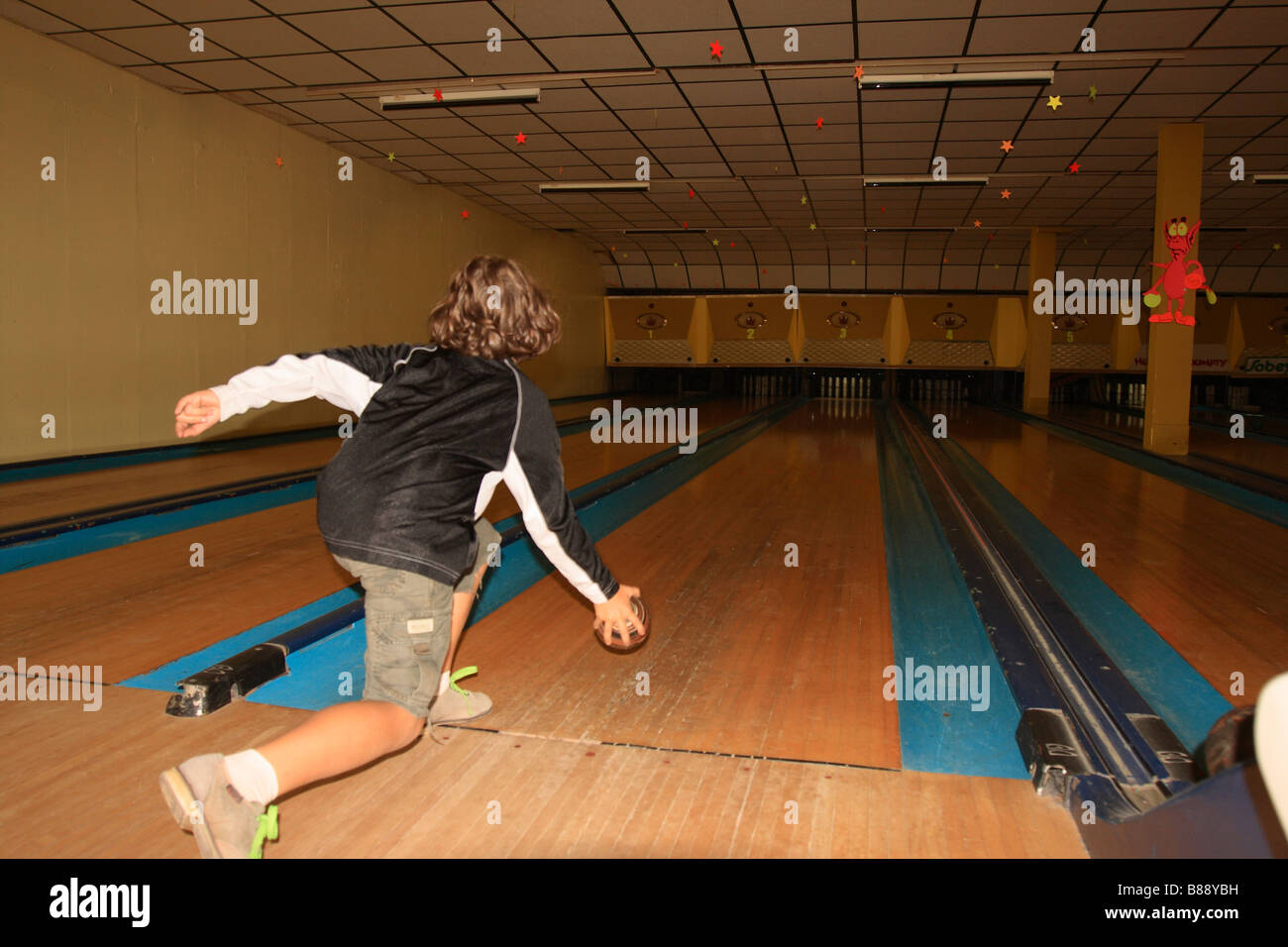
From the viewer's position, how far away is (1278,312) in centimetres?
1503

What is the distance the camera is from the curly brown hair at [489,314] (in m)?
1.59

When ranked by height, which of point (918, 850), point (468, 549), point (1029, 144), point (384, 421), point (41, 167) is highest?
point (1029, 144)

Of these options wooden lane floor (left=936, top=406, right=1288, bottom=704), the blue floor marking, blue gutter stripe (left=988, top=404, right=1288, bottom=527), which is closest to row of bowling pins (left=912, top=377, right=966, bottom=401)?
blue gutter stripe (left=988, top=404, right=1288, bottom=527)

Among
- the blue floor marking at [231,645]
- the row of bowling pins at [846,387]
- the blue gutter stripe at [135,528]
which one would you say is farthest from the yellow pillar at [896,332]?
the blue floor marking at [231,645]

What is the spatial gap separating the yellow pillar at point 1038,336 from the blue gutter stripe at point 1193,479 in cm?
297

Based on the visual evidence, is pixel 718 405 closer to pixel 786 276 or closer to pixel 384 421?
pixel 786 276

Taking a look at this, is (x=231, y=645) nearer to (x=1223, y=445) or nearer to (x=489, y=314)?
(x=489, y=314)

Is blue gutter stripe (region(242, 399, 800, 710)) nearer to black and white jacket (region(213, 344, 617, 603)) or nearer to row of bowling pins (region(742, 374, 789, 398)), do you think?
black and white jacket (region(213, 344, 617, 603))

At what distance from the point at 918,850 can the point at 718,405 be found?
43.9ft

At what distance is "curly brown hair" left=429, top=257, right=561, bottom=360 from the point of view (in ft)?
5.22

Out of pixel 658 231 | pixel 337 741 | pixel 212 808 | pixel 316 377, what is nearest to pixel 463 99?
pixel 316 377

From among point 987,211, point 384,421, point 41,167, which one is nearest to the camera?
point 384,421
